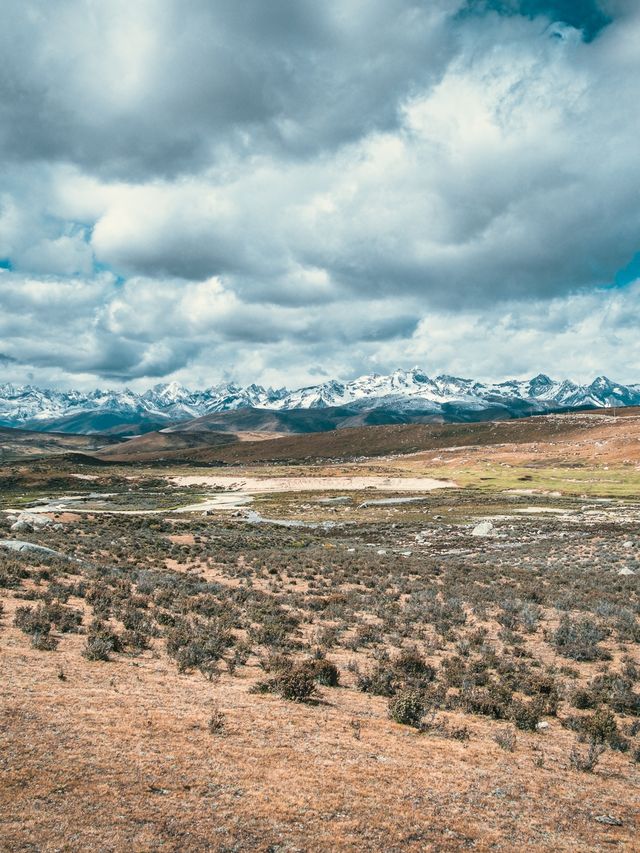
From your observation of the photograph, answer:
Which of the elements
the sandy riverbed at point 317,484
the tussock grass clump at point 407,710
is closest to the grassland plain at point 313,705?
the tussock grass clump at point 407,710

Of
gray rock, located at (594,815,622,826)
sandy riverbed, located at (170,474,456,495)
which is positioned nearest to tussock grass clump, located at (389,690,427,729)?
gray rock, located at (594,815,622,826)

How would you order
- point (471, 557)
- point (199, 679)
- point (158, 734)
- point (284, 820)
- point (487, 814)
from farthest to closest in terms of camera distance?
point (471, 557) → point (199, 679) → point (158, 734) → point (487, 814) → point (284, 820)

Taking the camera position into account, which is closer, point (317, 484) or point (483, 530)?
point (483, 530)

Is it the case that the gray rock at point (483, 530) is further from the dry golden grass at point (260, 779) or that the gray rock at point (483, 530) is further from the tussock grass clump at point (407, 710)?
the tussock grass clump at point (407, 710)

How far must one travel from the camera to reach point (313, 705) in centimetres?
1338

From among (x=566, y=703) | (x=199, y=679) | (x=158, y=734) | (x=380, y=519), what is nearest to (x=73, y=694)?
(x=158, y=734)

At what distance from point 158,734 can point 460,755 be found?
689 cm

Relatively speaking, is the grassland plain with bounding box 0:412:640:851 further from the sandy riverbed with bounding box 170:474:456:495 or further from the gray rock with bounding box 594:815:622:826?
the sandy riverbed with bounding box 170:474:456:495

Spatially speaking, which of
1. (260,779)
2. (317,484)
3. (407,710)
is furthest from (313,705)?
(317,484)

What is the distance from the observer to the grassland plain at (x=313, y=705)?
819cm

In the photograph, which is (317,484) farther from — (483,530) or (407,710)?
(407,710)

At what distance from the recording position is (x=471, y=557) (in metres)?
43.6

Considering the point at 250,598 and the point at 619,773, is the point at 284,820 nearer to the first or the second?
the point at 619,773

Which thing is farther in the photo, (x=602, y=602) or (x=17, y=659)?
(x=602, y=602)
